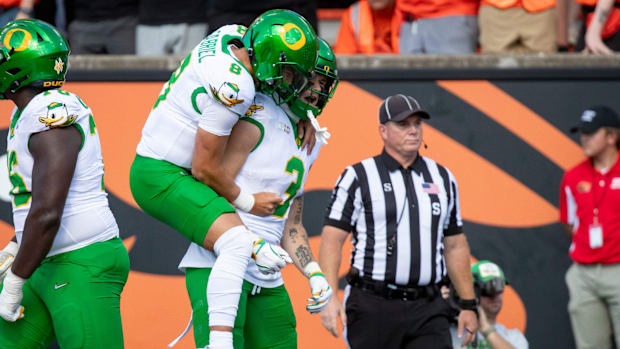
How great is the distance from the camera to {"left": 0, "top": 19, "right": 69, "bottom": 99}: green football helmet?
3.71 meters

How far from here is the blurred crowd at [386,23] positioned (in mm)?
6637

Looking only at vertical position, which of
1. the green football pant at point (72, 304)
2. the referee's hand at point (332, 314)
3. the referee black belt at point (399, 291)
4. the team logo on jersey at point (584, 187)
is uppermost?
the green football pant at point (72, 304)

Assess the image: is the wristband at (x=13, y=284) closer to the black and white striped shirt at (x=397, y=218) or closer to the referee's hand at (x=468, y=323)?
the black and white striped shirt at (x=397, y=218)

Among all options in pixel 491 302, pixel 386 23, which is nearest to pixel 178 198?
pixel 491 302

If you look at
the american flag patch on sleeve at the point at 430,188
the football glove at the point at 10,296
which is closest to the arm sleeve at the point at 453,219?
the american flag patch on sleeve at the point at 430,188

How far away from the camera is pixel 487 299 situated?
225 inches

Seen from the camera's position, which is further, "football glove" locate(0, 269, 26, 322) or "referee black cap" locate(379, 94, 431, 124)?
"referee black cap" locate(379, 94, 431, 124)

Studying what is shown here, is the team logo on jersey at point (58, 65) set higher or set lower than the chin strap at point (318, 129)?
higher

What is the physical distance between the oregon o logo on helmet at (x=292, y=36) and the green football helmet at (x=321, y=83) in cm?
32

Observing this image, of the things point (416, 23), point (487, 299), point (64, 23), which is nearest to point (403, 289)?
point (487, 299)

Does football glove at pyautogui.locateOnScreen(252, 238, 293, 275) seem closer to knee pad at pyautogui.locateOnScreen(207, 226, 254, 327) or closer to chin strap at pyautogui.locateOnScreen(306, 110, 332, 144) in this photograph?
knee pad at pyautogui.locateOnScreen(207, 226, 254, 327)

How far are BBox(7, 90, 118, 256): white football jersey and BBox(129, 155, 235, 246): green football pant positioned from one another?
0.24m

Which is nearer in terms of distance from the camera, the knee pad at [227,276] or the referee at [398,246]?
the knee pad at [227,276]

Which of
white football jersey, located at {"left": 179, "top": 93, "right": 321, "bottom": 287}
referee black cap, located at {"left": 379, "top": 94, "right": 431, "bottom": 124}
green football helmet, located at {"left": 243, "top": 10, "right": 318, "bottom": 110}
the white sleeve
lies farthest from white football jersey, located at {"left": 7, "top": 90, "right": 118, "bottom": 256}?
referee black cap, located at {"left": 379, "top": 94, "right": 431, "bottom": 124}
